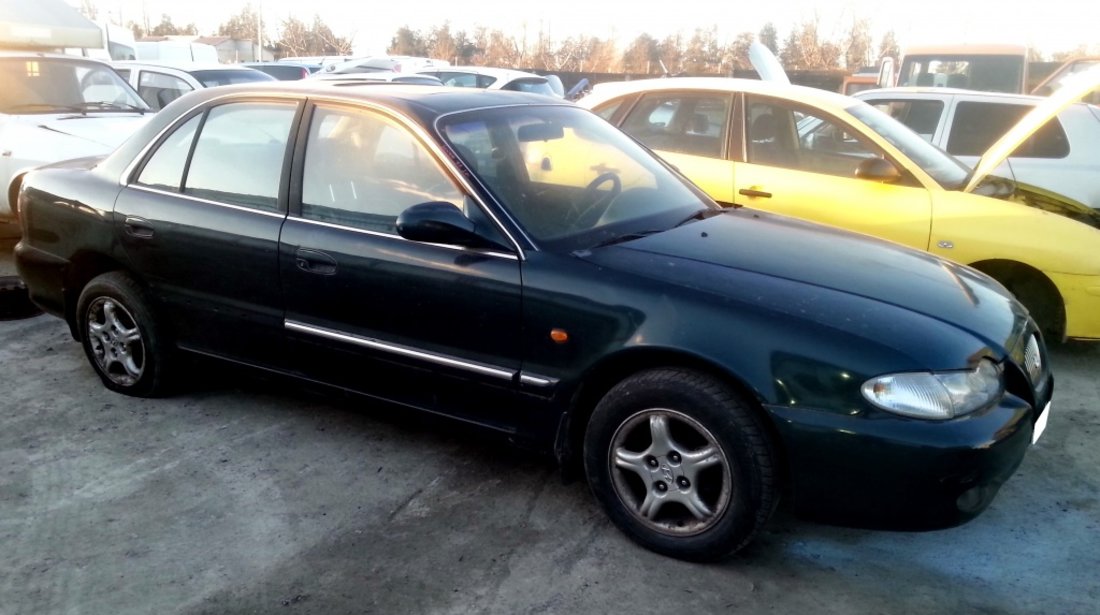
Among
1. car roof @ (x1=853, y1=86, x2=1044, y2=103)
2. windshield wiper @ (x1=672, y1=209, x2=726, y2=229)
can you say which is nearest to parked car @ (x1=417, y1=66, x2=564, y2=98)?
car roof @ (x1=853, y1=86, x2=1044, y2=103)

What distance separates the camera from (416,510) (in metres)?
3.64

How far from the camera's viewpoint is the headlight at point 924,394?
115 inches

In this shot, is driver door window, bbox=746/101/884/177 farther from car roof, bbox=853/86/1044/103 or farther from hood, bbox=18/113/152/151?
hood, bbox=18/113/152/151

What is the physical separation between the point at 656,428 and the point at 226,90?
2.59 metres

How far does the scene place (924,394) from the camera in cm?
294

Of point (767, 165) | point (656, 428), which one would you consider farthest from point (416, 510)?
point (767, 165)

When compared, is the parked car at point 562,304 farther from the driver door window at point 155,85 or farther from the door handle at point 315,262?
the driver door window at point 155,85

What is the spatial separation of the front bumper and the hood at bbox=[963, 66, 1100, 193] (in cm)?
288

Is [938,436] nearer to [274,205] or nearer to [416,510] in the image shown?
[416,510]

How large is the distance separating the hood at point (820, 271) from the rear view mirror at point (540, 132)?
28.2 inches

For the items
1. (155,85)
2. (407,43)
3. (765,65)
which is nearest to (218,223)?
(765,65)

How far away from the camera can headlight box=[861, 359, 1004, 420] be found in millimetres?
2922

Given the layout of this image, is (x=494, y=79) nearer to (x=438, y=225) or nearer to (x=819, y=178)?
(x=819, y=178)

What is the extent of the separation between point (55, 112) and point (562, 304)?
6500 millimetres
